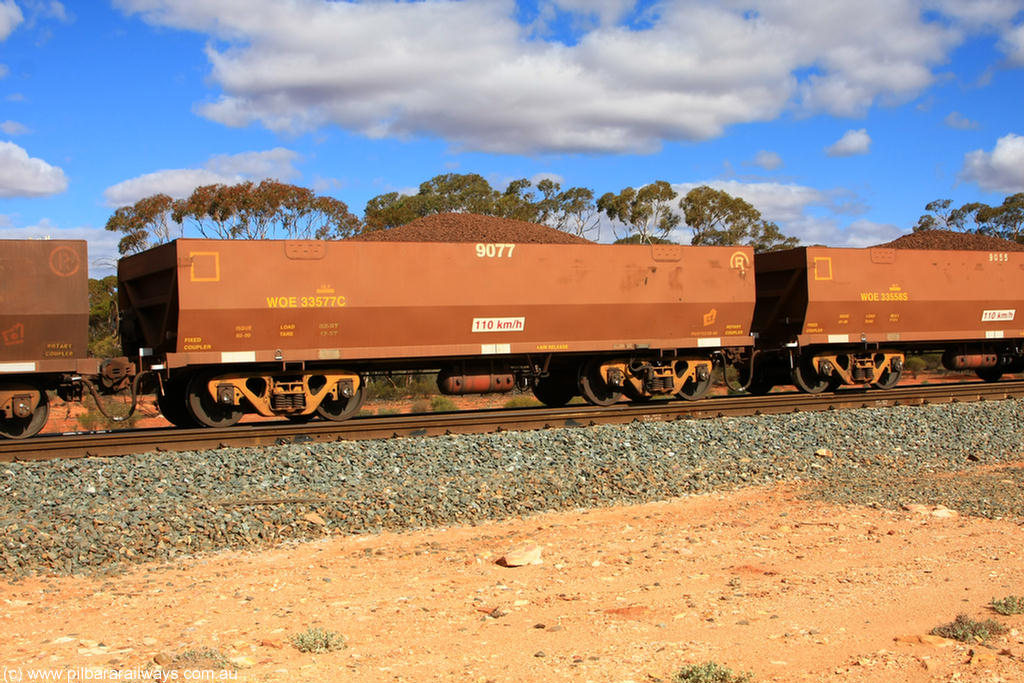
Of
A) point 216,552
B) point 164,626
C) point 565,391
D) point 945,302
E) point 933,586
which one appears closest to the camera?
point 164,626

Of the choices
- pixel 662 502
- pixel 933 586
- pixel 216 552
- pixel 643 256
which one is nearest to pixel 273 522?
pixel 216 552

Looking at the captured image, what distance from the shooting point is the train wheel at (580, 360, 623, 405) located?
1600 cm

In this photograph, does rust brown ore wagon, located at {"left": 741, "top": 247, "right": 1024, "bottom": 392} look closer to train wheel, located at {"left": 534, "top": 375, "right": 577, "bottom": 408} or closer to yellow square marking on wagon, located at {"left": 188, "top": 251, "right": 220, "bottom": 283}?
train wheel, located at {"left": 534, "top": 375, "right": 577, "bottom": 408}

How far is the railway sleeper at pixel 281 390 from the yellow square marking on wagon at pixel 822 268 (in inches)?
374

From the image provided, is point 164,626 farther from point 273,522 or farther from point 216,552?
point 273,522

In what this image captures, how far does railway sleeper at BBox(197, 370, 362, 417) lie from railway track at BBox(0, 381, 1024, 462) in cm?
34

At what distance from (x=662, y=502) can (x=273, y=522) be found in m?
4.11

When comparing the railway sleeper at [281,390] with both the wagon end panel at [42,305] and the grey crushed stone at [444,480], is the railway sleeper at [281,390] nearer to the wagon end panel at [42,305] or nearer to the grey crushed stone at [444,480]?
the wagon end panel at [42,305]

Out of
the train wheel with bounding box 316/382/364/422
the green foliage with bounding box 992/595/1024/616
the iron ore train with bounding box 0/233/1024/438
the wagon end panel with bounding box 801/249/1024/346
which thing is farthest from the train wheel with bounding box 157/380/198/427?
the green foliage with bounding box 992/595/1024/616

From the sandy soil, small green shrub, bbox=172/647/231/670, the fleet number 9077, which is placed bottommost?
the sandy soil

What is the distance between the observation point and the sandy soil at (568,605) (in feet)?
16.2

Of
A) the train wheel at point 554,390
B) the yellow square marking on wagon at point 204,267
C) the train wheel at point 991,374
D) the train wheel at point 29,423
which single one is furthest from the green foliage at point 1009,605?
the train wheel at point 991,374

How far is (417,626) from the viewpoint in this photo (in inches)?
226

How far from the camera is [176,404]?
563 inches
